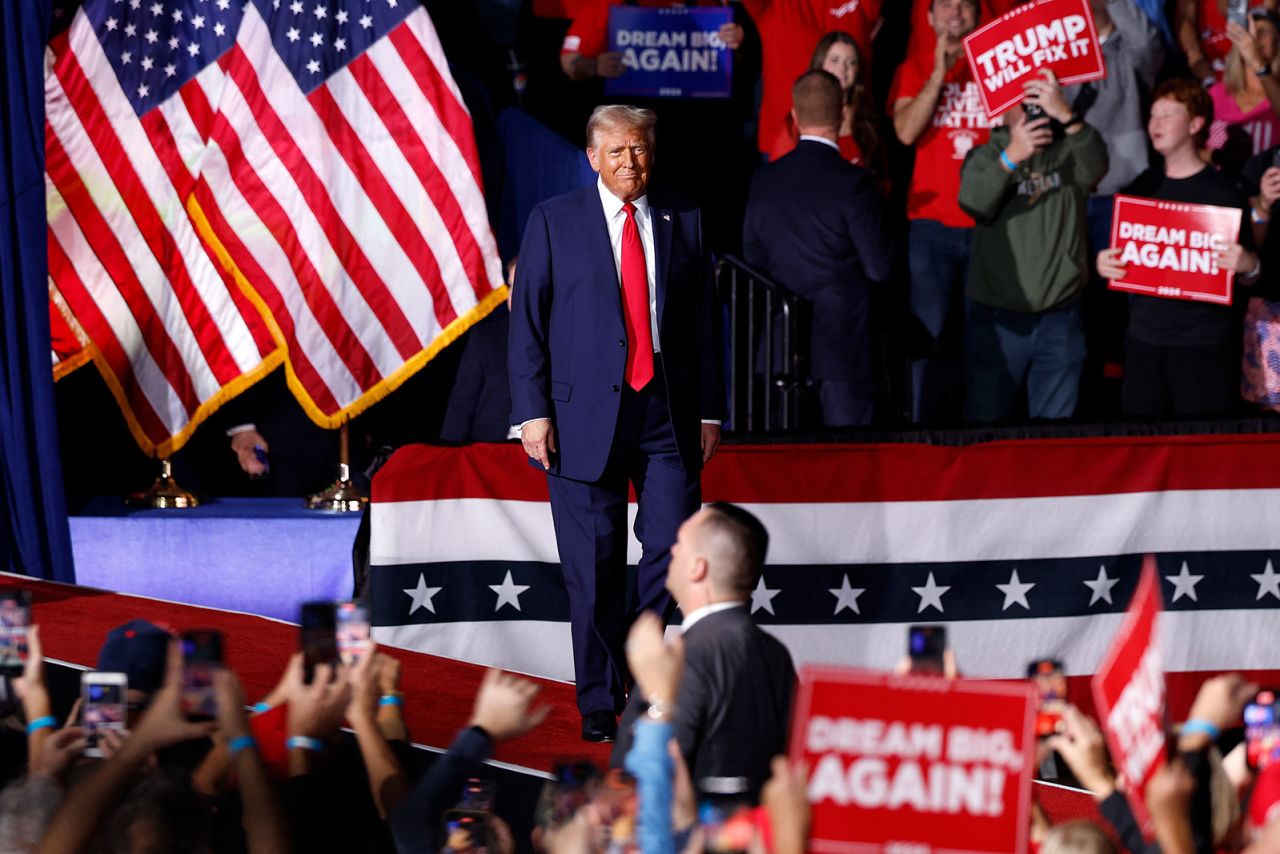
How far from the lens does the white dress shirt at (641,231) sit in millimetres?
5359

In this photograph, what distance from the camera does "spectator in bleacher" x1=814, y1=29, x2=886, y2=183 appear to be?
7.99 meters

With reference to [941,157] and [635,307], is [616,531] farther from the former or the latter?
[941,157]

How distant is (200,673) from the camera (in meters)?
3.32

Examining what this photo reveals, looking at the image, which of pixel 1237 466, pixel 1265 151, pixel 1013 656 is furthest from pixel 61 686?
pixel 1265 151

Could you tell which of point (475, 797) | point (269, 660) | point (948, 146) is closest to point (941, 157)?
point (948, 146)

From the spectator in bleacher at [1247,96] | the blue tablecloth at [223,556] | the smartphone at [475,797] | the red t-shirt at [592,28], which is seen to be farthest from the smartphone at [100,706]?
the spectator in bleacher at [1247,96]

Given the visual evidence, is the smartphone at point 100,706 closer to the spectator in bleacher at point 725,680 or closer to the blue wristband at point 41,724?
the blue wristband at point 41,724

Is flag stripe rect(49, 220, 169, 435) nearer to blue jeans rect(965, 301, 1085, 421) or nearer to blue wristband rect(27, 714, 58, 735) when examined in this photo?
blue jeans rect(965, 301, 1085, 421)

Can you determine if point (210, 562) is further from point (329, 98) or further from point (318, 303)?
point (329, 98)

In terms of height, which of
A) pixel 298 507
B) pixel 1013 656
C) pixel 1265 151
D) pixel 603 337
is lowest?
pixel 1013 656

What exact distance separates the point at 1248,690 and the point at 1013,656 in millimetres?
3486

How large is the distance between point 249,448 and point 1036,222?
3.49 m

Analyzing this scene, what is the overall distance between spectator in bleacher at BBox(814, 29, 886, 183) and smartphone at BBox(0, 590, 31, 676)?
191 inches

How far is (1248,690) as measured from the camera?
10.9 feet
